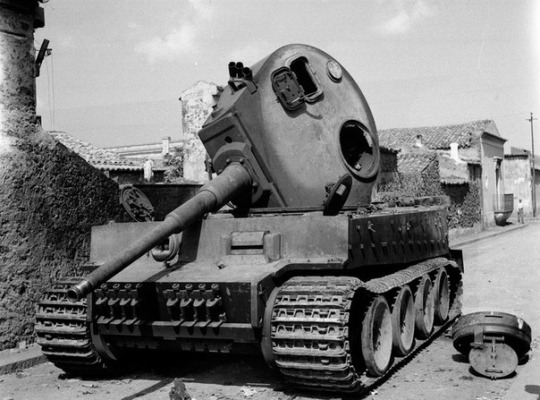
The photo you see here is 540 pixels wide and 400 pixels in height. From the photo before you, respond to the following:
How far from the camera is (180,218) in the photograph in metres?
5.41

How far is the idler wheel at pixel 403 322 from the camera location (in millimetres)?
6191

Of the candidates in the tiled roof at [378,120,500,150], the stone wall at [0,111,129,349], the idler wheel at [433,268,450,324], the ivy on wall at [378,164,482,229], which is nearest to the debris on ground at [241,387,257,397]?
the idler wheel at [433,268,450,324]

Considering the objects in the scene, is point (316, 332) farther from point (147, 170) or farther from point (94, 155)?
point (94, 155)

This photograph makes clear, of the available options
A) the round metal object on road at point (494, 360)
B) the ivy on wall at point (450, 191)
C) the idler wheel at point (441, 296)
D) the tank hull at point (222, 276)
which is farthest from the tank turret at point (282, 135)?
the ivy on wall at point (450, 191)

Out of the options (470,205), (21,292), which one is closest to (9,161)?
(21,292)

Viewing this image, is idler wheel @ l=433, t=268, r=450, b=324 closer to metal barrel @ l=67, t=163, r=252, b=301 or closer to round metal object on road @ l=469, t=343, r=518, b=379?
round metal object on road @ l=469, t=343, r=518, b=379

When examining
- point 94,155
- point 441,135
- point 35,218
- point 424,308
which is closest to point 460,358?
point 424,308

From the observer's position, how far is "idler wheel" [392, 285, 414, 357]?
6.19m

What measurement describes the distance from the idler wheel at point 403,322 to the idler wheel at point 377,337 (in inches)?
6.4

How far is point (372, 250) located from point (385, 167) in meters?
15.3

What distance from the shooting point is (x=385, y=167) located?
20.9 m

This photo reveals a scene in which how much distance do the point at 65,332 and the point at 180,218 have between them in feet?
5.15

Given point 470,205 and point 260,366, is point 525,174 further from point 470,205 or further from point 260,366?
point 260,366

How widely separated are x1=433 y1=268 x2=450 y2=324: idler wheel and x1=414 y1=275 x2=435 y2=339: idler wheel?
0.50ft
